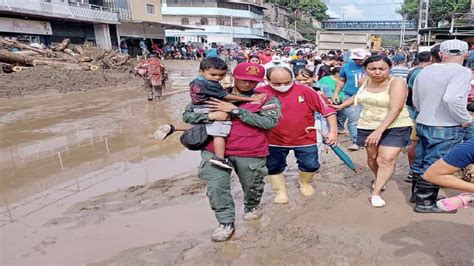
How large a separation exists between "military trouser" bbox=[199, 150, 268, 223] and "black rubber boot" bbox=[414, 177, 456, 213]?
1424 mm

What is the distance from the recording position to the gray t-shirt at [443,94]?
315cm

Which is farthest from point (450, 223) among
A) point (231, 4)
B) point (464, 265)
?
point (231, 4)

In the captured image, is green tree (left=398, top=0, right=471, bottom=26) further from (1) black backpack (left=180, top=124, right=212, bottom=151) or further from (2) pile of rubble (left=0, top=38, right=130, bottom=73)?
(1) black backpack (left=180, top=124, right=212, bottom=151)

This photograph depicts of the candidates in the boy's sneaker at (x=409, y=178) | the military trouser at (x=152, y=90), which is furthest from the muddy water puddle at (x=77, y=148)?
the boy's sneaker at (x=409, y=178)

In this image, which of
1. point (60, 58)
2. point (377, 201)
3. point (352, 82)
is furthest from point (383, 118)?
point (60, 58)

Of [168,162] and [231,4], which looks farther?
[231,4]

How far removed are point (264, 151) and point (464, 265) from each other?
64.4 inches

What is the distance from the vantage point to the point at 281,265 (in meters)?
2.84

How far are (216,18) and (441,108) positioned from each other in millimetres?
57117

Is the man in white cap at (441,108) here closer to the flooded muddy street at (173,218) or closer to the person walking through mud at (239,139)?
the flooded muddy street at (173,218)

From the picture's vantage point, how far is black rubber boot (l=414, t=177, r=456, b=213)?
3508 millimetres

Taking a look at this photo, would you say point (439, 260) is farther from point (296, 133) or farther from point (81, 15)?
point (81, 15)

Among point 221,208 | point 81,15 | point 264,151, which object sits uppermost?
point 81,15

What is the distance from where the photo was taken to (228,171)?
3.21m
